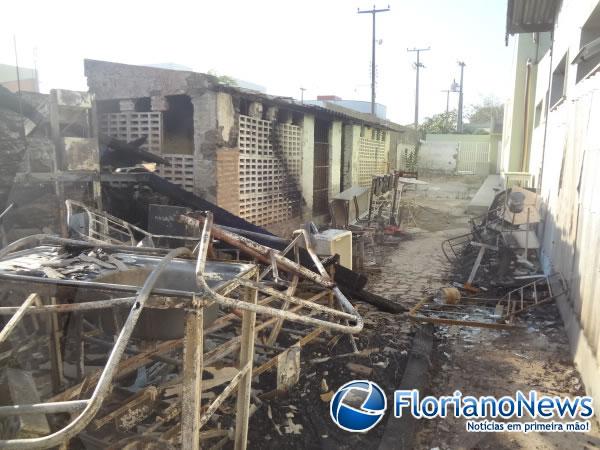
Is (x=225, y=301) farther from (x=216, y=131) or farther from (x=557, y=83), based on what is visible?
(x=557, y=83)

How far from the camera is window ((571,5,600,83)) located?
5744 millimetres

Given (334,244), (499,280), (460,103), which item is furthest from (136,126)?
(460,103)

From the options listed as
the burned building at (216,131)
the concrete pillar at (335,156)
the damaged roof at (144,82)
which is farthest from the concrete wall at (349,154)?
the damaged roof at (144,82)

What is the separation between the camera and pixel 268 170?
946 cm

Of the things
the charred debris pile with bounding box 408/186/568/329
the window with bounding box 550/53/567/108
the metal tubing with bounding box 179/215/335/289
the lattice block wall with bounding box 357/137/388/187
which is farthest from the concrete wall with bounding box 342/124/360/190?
the metal tubing with bounding box 179/215/335/289

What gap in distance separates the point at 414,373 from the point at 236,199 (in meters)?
4.80

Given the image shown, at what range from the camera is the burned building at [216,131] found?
734cm

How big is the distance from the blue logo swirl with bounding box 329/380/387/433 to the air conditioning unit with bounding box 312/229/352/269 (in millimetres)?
2293

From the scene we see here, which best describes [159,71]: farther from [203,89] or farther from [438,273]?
[438,273]

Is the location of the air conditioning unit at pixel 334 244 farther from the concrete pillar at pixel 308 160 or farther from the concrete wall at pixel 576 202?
the concrete pillar at pixel 308 160

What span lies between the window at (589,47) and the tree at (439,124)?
29234mm

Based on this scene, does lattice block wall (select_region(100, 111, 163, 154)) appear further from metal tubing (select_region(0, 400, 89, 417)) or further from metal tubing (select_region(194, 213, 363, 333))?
metal tubing (select_region(0, 400, 89, 417))

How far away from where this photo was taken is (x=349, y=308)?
2.71m

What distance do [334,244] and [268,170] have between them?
3.72 metres
